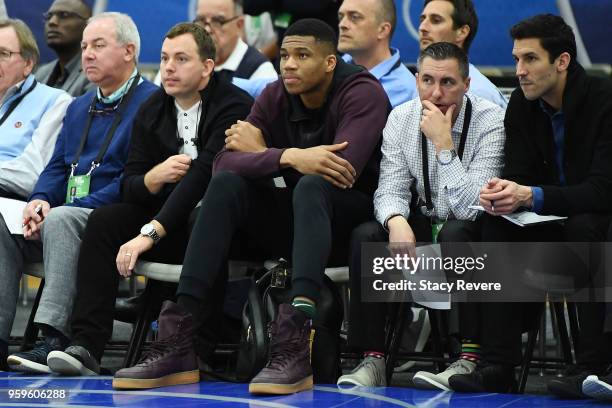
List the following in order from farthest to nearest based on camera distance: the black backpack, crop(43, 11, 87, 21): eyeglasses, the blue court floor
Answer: crop(43, 11, 87, 21): eyeglasses
the black backpack
the blue court floor

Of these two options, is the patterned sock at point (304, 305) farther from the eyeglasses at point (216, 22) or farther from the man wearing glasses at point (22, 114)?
the eyeglasses at point (216, 22)

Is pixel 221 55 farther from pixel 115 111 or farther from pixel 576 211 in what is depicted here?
pixel 576 211

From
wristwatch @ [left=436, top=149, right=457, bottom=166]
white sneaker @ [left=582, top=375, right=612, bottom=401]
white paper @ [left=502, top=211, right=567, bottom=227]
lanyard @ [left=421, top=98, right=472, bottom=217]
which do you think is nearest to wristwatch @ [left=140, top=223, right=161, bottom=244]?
lanyard @ [left=421, top=98, right=472, bottom=217]

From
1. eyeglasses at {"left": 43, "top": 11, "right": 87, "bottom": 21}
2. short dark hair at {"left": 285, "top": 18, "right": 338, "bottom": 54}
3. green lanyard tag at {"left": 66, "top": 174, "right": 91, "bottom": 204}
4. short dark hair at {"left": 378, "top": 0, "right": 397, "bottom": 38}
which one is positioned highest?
eyeglasses at {"left": 43, "top": 11, "right": 87, "bottom": 21}

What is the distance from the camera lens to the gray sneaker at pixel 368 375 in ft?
17.2

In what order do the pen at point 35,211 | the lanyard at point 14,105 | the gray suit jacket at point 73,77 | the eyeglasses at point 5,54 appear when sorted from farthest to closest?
the gray suit jacket at point 73,77 < the eyeglasses at point 5,54 < the lanyard at point 14,105 < the pen at point 35,211

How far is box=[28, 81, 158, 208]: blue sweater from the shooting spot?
20.4 ft

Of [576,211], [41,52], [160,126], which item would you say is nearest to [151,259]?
[160,126]

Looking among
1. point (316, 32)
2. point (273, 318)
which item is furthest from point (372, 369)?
point (316, 32)

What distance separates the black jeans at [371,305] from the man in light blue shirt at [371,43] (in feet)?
4.96

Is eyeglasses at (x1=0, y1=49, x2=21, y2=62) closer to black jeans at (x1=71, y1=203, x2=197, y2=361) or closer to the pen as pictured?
the pen

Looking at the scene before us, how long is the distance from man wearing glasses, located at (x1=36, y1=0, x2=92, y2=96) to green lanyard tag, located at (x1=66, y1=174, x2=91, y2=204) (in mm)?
1504

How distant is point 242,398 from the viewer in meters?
4.96

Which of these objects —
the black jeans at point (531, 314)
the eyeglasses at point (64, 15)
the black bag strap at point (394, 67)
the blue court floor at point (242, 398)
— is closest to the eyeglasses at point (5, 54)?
the eyeglasses at point (64, 15)
